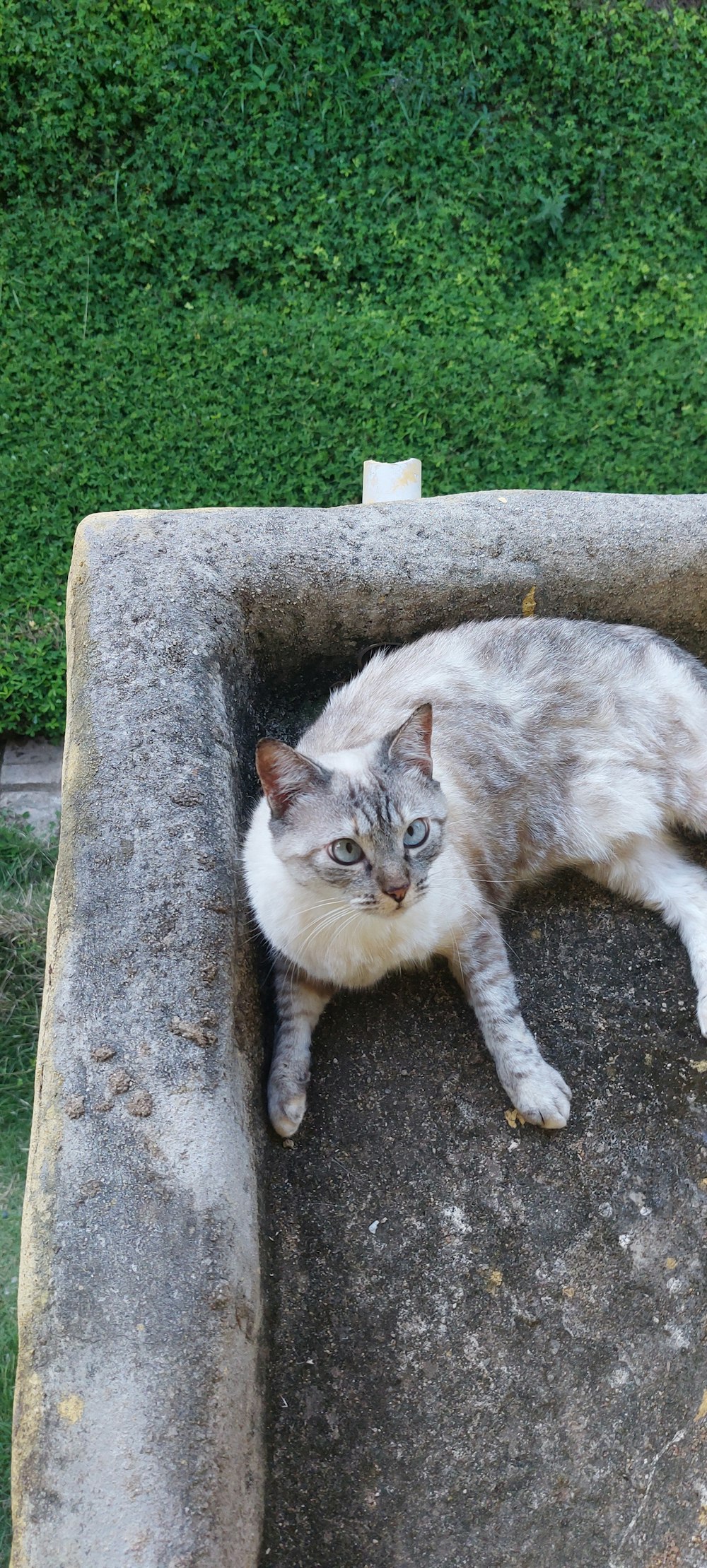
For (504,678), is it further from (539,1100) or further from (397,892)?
(539,1100)

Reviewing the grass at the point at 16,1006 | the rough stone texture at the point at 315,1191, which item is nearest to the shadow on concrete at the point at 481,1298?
the rough stone texture at the point at 315,1191

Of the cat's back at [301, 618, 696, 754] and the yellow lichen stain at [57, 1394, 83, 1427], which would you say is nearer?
the yellow lichen stain at [57, 1394, 83, 1427]

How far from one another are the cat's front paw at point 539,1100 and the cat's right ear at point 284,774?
71 centimetres

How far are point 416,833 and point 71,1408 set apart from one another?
104cm

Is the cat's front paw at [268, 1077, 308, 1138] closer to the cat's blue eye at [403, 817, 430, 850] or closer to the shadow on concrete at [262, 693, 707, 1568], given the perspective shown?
the shadow on concrete at [262, 693, 707, 1568]

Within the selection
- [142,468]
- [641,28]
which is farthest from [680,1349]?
[641,28]

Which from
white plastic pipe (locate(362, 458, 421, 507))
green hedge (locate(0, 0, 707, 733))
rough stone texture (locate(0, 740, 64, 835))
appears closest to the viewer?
white plastic pipe (locate(362, 458, 421, 507))

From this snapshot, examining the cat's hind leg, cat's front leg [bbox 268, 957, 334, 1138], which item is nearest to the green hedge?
the cat's hind leg

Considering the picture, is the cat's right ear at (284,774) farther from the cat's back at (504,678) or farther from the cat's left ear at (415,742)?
the cat's back at (504,678)

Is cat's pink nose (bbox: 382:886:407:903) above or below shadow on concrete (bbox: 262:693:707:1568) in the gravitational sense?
above

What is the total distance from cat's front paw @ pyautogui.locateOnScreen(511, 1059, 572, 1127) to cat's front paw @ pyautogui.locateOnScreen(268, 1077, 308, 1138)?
418mm

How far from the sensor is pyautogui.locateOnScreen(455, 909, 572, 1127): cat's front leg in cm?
211

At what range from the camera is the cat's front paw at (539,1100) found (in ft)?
6.89

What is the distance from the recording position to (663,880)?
2457mm
